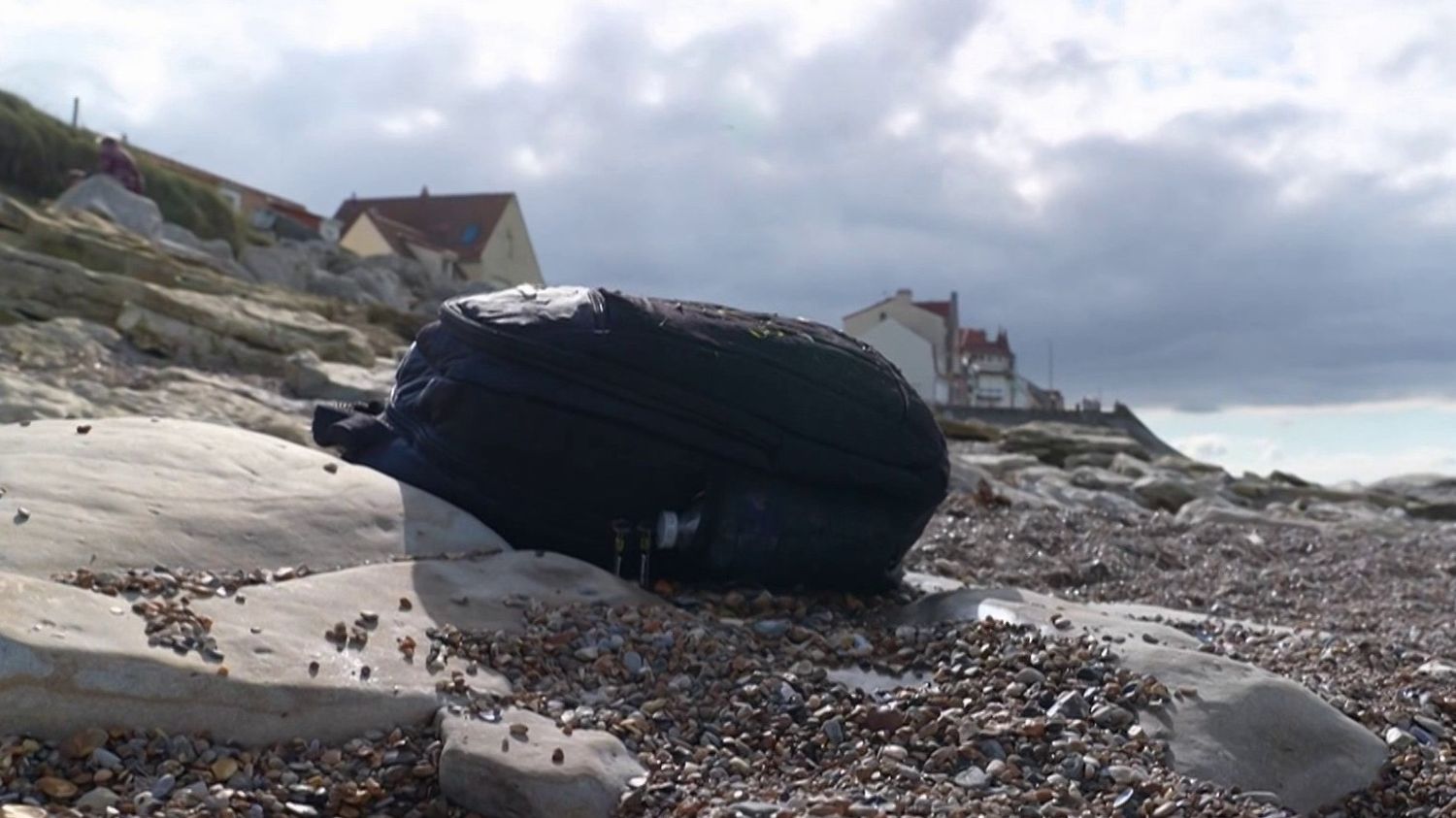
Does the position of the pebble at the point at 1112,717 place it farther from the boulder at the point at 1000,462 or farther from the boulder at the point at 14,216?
the boulder at the point at 14,216

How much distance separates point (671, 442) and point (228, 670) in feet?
5.86

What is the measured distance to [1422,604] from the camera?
838 centimetres

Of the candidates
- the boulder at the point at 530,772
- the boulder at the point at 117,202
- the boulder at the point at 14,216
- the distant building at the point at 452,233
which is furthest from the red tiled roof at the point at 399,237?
the boulder at the point at 530,772

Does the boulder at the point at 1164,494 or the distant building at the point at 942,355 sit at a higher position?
the distant building at the point at 942,355

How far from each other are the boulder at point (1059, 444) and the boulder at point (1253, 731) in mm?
16120

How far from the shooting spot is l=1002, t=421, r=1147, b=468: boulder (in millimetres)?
20344

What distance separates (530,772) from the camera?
2.79 metres

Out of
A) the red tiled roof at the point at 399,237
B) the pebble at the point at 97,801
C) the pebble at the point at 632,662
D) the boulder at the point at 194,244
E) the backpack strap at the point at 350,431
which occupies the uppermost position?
the red tiled roof at the point at 399,237

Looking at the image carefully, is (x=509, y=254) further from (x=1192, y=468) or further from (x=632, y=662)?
(x=632, y=662)

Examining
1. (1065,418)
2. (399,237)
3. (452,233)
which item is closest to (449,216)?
(452,233)

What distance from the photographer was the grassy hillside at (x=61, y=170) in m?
27.2

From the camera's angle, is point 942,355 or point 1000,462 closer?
point 1000,462

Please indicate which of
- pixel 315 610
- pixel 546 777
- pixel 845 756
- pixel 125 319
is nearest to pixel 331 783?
pixel 546 777

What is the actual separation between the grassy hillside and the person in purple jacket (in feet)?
12.9
